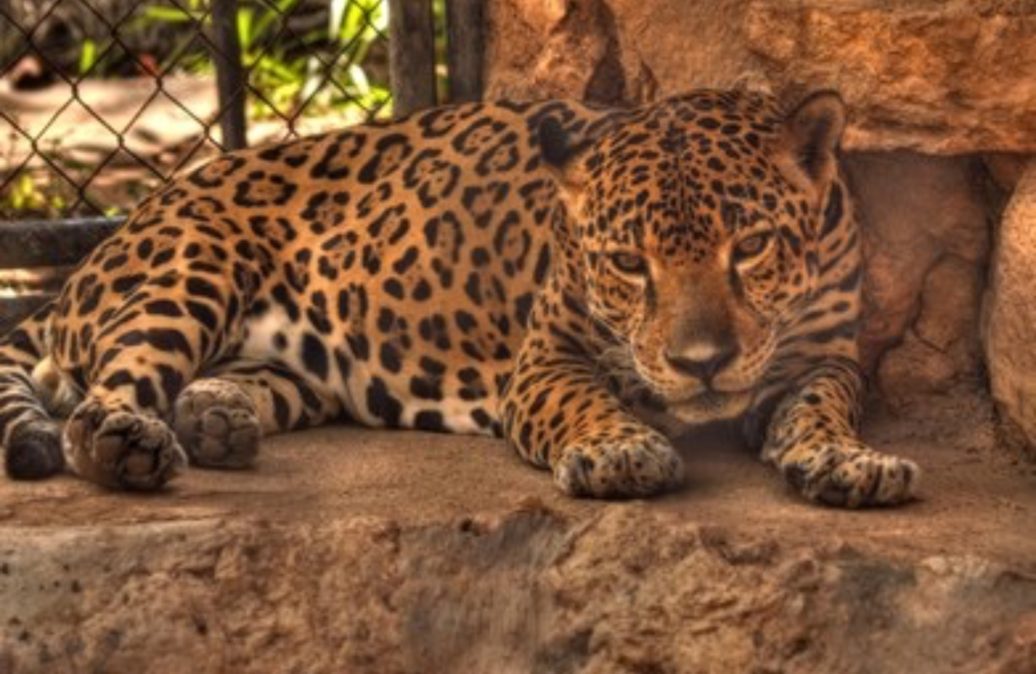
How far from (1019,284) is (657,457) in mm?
1046

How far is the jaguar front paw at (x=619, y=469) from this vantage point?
6066 millimetres

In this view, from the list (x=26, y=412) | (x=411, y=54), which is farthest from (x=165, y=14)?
(x=26, y=412)

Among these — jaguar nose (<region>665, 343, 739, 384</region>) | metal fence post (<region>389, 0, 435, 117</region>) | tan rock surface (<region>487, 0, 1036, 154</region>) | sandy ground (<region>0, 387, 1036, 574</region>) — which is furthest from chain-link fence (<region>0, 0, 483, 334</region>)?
jaguar nose (<region>665, 343, 739, 384</region>)

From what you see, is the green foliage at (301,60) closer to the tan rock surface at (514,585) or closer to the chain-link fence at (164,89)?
the chain-link fence at (164,89)

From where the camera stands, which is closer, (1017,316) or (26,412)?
(1017,316)

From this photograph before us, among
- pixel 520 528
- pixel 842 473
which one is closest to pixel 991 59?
pixel 842 473

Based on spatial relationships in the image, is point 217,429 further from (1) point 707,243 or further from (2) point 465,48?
(2) point 465,48

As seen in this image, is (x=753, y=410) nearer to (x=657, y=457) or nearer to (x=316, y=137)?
(x=657, y=457)

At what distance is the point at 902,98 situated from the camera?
6438mm

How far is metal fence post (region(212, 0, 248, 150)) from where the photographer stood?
831cm

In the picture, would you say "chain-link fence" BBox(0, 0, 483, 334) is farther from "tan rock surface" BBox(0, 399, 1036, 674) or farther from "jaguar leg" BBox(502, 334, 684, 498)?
"tan rock surface" BBox(0, 399, 1036, 674)

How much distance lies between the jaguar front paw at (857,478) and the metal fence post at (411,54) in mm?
2581

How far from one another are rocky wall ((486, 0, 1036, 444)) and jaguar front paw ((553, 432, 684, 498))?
38.6 inches

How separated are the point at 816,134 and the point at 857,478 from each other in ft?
3.35
